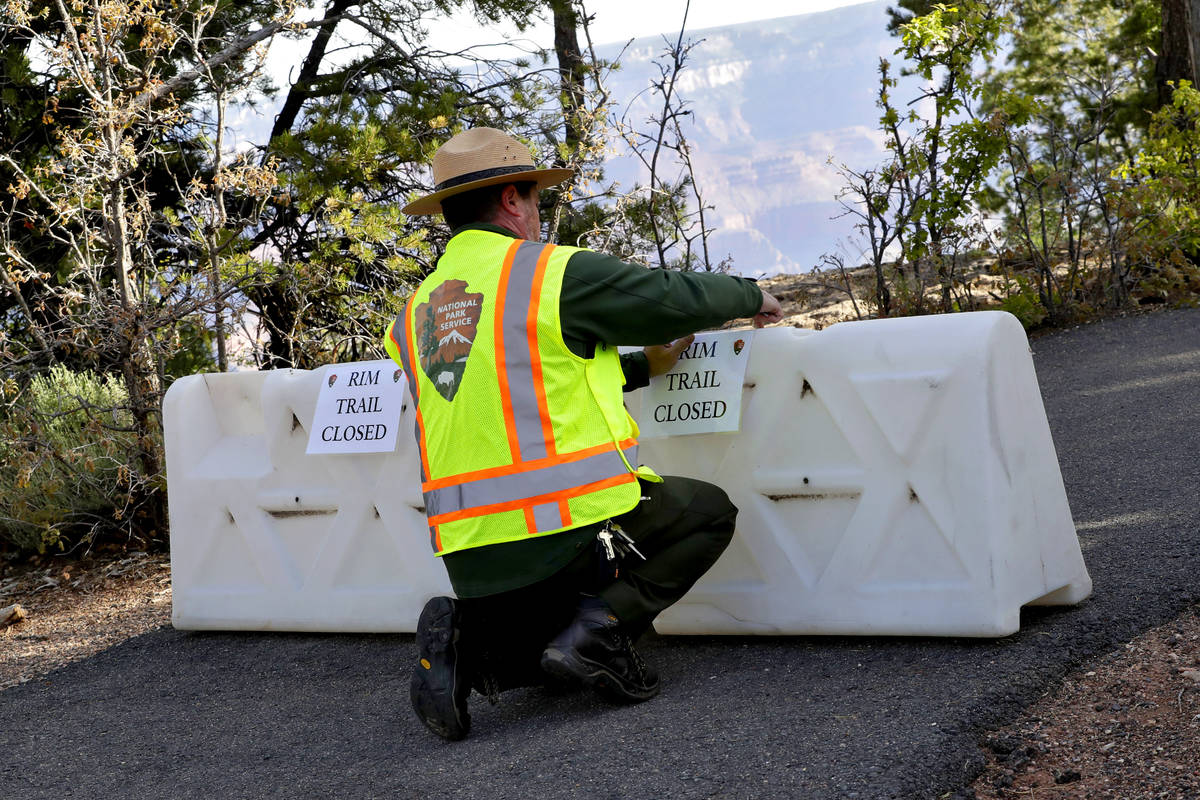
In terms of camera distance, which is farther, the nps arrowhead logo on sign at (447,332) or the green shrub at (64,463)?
the green shrub at (64,463)

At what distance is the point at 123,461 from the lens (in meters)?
6.57

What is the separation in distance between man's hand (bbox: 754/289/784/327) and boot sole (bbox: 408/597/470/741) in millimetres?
1300

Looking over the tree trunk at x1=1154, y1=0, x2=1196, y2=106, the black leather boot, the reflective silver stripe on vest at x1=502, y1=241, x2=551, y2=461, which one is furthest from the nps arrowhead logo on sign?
the tree trunk at x1=1154, y1=0, x2=1196, y2=106

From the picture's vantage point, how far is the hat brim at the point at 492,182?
3389mm

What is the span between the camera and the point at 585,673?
314cm

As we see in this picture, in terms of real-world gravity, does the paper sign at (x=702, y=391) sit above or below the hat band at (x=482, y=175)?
below

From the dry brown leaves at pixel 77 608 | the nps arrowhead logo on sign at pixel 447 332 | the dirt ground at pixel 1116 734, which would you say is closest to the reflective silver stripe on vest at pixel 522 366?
the nps arrowhead logo on sign at pixel 447 332

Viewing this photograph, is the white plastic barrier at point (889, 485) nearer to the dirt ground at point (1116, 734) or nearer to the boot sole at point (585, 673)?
the dirt ground at point (1116, 734)

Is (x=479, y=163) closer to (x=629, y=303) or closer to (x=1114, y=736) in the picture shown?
(x=629, y=303)

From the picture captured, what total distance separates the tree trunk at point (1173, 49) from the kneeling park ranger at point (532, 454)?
33.7 feet

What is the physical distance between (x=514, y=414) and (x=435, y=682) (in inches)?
31.0

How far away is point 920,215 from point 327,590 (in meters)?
5.69

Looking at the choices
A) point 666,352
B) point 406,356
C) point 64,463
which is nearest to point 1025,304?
point 666,352

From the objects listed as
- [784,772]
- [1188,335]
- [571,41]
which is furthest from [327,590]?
[571,41]
